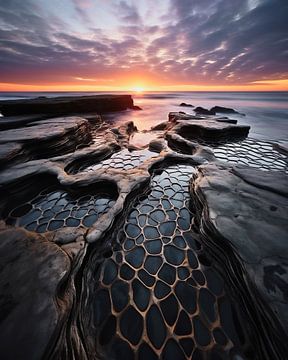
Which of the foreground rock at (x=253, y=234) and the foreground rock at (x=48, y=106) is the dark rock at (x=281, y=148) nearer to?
the foreground rock at (x=253, y=234)

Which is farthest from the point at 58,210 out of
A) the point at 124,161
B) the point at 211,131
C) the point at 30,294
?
the point at 211,131

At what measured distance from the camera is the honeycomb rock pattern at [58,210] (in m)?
2.73

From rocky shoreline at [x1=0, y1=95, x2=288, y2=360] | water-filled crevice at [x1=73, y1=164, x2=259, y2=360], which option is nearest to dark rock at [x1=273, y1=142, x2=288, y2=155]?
rocky shoreline at [x1=0, y1=95, x2=288, y2=360]

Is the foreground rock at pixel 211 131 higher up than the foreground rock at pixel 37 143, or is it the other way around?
the foreground rock at pixel 37 143

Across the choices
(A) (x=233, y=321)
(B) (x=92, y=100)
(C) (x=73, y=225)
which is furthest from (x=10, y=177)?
(B) (x=92, y=100)

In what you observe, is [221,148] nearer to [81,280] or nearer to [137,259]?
[137,259]

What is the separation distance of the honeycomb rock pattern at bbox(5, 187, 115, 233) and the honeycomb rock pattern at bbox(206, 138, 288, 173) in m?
3.84

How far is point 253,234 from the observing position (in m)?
2.13

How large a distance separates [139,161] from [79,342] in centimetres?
415

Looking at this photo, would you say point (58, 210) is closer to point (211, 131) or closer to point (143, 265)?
point (143, 265)

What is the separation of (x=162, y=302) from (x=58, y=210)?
7.21 feet

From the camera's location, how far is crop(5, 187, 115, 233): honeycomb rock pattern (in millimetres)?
2727

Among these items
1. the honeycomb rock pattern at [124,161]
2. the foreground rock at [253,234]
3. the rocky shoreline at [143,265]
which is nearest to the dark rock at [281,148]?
the foreground rock at [253,234]

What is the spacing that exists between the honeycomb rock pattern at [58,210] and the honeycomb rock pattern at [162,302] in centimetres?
74
